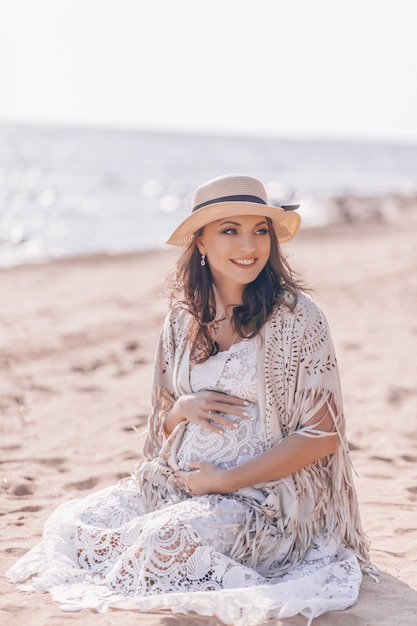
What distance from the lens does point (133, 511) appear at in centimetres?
363

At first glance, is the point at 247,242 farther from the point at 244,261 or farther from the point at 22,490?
the point at 22,490

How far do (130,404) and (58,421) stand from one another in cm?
64

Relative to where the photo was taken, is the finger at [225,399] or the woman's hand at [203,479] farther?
the finger at [225,399]

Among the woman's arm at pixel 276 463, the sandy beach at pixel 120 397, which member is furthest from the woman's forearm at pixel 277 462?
the sandy beach at pixel 120 397

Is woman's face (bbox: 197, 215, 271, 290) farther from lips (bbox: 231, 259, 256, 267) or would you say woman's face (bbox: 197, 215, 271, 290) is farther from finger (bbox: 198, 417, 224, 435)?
finger (bbox: 198, 417, 224, 435)

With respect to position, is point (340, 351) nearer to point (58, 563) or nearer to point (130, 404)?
point (130, 404)

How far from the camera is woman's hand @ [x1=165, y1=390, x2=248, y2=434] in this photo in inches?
136

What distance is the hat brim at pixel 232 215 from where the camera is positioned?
3.38 m

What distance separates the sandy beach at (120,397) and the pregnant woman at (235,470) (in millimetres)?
138

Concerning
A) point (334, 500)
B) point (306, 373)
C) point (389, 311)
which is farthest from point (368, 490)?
point (389, 311)

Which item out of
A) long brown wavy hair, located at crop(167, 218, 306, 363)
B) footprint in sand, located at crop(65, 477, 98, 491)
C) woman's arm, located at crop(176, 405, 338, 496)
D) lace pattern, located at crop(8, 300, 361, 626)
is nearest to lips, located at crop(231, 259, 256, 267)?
long brown wavy hair, located at crop(167, 218, 306, 363)

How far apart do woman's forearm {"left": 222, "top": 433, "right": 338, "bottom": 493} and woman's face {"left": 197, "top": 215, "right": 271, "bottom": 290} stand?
0.65 metres

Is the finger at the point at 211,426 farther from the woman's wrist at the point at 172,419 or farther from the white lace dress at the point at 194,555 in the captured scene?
the woman's wrist at the point at 172,419

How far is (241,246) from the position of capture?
3426 millimetres
